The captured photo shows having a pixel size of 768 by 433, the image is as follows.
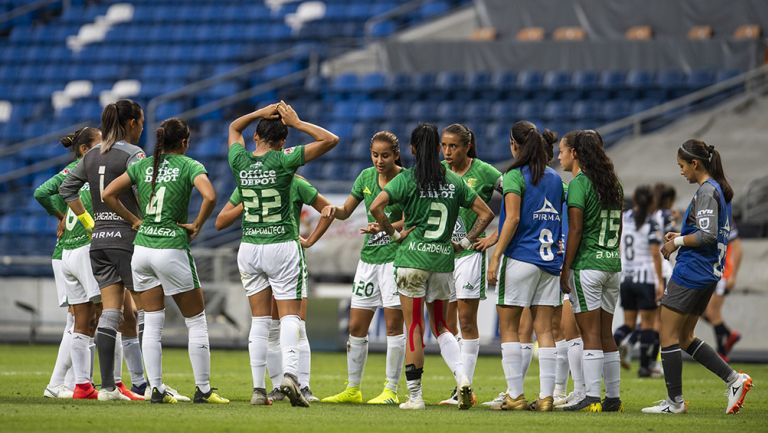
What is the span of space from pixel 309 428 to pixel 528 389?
201 inches

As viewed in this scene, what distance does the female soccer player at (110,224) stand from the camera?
Answer: 1082cm

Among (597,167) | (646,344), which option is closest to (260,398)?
(597,167)

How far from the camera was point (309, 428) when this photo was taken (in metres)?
8.78

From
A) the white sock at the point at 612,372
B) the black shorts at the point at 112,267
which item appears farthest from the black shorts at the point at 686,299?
the black shorts at the point at 112,267

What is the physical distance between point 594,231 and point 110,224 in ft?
12.8

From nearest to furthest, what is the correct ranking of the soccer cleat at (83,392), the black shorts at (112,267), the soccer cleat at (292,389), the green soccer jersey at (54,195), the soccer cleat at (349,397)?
1. the soccer cleat at (292,389)
2. the black shorts at (112,267)
3. the soccer cleat at (83,392)
4. the soccer cleat at (349,397)
5. the green soccer jersey at (54,195)

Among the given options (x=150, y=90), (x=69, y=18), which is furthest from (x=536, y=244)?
(x=69, y=18)

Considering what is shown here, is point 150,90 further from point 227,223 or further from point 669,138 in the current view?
point 227,223

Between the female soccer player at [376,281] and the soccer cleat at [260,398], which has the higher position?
the female soccer player at [376,281]

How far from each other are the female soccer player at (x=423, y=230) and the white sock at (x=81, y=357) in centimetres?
268

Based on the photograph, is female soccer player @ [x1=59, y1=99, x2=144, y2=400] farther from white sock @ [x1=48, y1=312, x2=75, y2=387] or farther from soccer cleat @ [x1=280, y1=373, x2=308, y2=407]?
soccer cleat @ [x1=280, y1=373, x2=308, y2=407]

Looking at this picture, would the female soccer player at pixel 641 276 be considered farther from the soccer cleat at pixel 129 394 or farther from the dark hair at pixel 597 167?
the soccer cleat at pixel 129 394

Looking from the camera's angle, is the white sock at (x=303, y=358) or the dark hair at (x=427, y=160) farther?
the white sock at (x=303, y=358)

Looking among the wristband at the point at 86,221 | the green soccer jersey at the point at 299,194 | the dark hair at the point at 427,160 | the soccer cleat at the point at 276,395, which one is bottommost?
the soccer cleat at the point at 276,395
